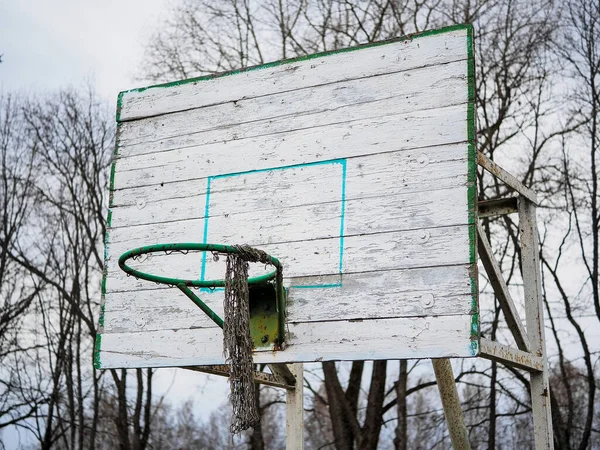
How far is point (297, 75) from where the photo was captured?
171 inches

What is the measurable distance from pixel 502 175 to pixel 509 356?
107 centimetres

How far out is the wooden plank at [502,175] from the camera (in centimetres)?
414

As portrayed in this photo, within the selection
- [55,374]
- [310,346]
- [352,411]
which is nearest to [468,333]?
[310,346]

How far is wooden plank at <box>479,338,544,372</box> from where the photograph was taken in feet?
12.3

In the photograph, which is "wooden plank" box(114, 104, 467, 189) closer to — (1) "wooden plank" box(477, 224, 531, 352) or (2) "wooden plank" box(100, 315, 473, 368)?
(1) "wooden plank" box(477, 224, 531, 352)

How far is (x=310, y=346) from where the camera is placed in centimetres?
386

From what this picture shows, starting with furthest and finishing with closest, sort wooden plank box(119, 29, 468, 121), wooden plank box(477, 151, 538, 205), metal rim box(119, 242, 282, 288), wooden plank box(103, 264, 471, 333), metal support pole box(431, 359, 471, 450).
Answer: metal support pole box(431, 359, 471, 450)
wooden plank box(477, 151, 538, 205)
wooden plank box(119, 29, 468, 121)
wooden plank box(103, 264, 471, 333)
metal rim box(119, 242, 282, 288)

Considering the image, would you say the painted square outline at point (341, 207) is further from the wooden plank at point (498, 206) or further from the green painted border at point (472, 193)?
the wooden plank at point (498, 206)

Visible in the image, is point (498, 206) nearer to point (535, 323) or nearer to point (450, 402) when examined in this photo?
point (535, 323)

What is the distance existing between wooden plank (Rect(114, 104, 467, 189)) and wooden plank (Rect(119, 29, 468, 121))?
0.27 metres

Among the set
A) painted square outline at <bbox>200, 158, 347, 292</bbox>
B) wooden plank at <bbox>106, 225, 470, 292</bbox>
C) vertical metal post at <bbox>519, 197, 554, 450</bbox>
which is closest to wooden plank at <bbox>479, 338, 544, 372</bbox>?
vertical metal post at <bbox>519, 197, 554, 450</bbox>

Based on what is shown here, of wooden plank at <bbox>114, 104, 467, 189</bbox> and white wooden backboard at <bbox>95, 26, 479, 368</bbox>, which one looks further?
wooden plank at <bbox>114, 104, 467, 189</bbox>

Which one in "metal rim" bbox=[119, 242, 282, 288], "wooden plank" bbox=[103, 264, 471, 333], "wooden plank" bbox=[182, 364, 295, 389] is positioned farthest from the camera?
"wooden plank" bbox=[182, 364, 295, 389]

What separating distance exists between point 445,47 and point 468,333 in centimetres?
142
